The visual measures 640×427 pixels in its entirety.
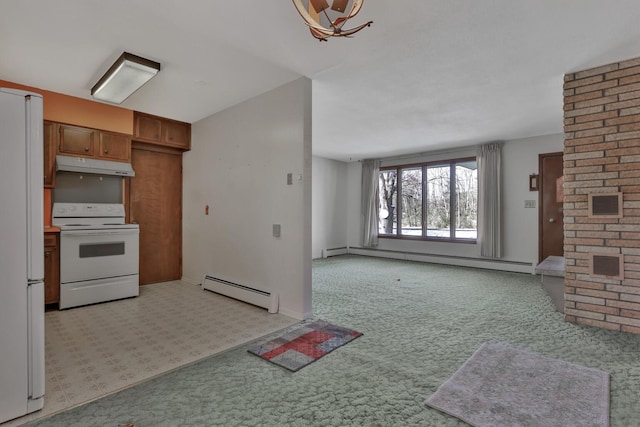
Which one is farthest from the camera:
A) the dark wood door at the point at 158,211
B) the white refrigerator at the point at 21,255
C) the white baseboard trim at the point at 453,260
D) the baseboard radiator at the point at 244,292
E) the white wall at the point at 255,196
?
the white baseboard trim at the point at 453,260

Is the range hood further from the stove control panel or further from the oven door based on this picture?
the oven door

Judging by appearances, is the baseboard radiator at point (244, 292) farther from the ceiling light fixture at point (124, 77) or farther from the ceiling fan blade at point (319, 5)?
the ceiling fan blade at point (319, 5)

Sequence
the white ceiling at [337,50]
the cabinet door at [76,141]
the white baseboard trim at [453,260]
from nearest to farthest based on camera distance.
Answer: the white ceiling at [337,50] < the cabinet door at [76,141] < the white baseboard trim at [453,260]

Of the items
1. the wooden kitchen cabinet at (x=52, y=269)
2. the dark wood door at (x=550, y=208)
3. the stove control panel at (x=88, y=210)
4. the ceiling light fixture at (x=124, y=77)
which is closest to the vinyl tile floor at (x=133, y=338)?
the wooden kitchen cabinet at (x=52, y=269)

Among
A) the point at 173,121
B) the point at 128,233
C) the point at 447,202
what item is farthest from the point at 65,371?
the point at 447,202

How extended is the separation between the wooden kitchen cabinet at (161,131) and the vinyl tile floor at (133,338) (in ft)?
7.47

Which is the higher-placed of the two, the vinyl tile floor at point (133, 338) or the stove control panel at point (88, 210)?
the stove control panel at point (88, 210)

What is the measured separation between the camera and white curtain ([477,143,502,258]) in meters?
6.00

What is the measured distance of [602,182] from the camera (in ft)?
9.69

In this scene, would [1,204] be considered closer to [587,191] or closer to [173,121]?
[173,121]

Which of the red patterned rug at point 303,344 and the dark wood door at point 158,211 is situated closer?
the red patterned rug at point 303,344

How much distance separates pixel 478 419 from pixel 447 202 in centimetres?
583

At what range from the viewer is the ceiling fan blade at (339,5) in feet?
5.74

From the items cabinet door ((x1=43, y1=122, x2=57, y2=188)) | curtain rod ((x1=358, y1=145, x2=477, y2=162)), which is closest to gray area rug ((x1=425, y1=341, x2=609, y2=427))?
cabinet door ((x1=43, y1=122, x2=57, y2=188))
